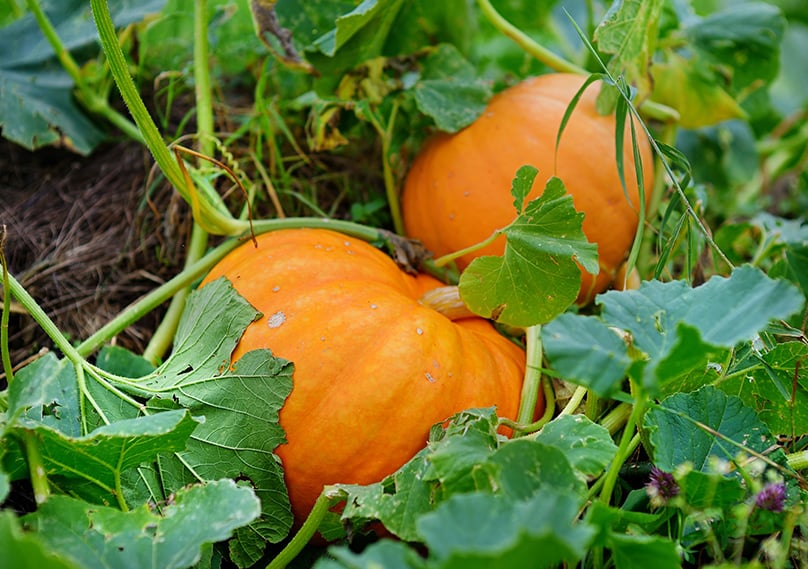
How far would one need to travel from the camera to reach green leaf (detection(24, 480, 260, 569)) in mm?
728

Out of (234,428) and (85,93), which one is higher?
(85,93)

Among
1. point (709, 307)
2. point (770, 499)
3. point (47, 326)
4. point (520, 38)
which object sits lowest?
point (770, 499)

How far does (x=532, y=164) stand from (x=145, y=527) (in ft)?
2.89

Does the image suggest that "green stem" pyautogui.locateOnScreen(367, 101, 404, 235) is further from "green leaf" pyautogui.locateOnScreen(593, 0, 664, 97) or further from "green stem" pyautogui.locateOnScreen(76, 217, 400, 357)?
"green leaf" pyautogui.locateOnScreen(593, 0, 664, 97)

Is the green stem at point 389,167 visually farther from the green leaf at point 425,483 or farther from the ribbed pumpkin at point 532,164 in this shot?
the green leaf at point 425,483

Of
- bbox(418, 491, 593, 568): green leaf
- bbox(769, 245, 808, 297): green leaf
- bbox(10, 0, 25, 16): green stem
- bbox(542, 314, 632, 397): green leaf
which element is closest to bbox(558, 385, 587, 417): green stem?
bbox(542, 314, 632, 397): green leaf

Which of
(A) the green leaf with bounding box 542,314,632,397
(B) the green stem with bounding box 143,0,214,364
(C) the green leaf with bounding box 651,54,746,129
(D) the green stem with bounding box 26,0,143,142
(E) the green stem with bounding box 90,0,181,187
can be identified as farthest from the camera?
(C) the green leaf with bounding box 651,54,746,129

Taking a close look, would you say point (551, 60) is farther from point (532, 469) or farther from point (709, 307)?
point (532, 469)

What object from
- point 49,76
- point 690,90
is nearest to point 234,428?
point 49,76

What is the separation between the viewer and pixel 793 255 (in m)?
1.43

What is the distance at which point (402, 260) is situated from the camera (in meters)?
1.35

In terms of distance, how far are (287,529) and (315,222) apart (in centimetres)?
53

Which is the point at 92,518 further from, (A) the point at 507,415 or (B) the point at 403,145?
(B) the point at 403,145

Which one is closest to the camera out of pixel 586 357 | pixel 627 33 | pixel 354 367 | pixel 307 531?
pixel 586 357
